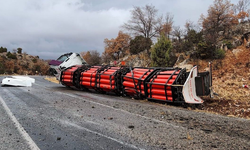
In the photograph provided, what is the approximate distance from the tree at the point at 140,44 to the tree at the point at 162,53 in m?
13.0

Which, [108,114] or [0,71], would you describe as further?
[0,71]

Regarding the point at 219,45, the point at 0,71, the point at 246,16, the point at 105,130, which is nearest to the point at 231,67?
the point at 219,45

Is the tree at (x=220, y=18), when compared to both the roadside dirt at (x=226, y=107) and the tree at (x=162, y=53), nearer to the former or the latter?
the tree at (x=162, y=53)

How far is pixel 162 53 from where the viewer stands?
71.8 feet

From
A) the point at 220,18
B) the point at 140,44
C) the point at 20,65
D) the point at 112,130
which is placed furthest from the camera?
the point at 20,65

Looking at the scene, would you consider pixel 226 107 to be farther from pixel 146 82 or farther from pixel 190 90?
pixel 146 82

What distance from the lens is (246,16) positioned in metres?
32.5

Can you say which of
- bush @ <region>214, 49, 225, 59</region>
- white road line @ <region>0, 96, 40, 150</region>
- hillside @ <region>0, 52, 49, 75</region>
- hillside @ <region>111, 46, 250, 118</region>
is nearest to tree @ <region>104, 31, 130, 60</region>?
hillside @ <region>111, 46, 250, 118</region>

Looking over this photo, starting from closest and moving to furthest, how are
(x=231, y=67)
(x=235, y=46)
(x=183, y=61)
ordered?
1. (x=231, y=67)
2. (x=235, y=46)
3. (x=183, y=61)

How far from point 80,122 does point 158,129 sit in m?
1.98

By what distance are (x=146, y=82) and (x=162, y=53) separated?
1395cm

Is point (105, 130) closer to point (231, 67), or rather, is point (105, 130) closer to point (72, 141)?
point (72, 141)

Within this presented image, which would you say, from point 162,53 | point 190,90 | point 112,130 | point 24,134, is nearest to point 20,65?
point 162,53

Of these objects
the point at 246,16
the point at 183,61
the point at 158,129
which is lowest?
the point at 158,129
